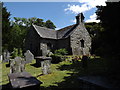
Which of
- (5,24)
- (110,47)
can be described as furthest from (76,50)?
(110,47)

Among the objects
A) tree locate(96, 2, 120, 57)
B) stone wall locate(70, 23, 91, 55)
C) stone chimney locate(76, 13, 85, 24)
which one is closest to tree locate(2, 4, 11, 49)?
stone wall locate(70, 23, 91, 55)

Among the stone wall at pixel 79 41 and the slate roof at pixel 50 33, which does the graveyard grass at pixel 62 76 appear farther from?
the slate roof at pixel 50 33

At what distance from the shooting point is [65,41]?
2081 centimetres

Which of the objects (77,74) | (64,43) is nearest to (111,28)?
(77,74)

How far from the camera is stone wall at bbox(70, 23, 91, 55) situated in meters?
20.2

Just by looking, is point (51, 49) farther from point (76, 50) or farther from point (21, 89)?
point (21, 89)

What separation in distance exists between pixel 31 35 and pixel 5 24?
6359mm

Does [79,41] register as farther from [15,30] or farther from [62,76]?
[15,30]

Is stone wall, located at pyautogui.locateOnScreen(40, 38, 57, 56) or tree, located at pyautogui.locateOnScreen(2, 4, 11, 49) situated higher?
tree, located at pyautogui.locateOnScreen(2, 4, 11, 49)

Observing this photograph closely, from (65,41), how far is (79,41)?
3.21 metres

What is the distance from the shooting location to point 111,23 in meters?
3.66

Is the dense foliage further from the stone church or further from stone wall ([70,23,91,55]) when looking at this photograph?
stone wall ([70,23,91,55])

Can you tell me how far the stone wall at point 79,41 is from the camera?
66.1ft

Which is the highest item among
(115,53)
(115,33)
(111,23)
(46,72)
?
(111,23)
